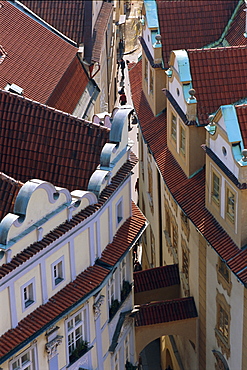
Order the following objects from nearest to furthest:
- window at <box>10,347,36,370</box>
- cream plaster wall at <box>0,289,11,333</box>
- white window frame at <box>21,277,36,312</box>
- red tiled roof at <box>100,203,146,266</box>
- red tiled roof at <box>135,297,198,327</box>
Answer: cream plaster wall at <box>0,289,11,333</box>, white window frame at <box>21,277,36,312</box>, window at <box>10,347,36,370</box>, red tiled roof at <box>100,203,146,266</box>, red tiled roof at <box>135,297,198,327</box>

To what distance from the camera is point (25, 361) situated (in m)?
41.8

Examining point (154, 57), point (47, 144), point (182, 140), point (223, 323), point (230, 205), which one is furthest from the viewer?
point (154, 57)

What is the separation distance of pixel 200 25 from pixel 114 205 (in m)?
17.8

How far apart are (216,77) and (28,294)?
16773 mm

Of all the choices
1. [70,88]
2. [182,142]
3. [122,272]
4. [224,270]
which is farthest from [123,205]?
[70,88]

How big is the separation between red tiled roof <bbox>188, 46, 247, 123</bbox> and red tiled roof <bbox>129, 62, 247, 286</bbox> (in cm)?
372

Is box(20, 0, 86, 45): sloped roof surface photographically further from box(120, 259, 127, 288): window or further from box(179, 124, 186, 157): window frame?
box(120, 259, 127, 288): window

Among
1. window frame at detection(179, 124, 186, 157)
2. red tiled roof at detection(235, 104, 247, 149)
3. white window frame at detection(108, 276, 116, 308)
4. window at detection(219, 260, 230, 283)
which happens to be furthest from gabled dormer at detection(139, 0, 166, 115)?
white window frame at detection(108, 276, 116, 308)

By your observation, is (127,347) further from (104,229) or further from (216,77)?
(216,77)

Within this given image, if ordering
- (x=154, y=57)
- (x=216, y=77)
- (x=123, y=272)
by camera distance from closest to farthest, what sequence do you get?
(x=123, y=272)
(x=216, y=77)
(x=154, y=57)

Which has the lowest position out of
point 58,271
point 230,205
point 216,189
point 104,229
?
point 58,271

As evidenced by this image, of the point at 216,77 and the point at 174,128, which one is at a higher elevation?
the point at 216,77

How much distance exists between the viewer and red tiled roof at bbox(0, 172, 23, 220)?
41.4 meters

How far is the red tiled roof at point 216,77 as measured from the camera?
50.8m
